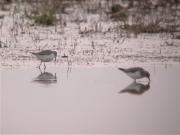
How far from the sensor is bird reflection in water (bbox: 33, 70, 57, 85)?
2.14 meters

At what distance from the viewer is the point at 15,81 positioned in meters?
2.13

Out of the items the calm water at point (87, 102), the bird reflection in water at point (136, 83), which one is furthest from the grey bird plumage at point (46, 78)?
the bird reflection in water at point (136, 83)

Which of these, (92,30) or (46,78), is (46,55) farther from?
(92,30)

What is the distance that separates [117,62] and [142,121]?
0.29 metres

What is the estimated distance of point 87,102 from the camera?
2107mm

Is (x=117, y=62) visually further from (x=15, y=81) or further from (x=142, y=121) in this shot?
(x=15, y=81)

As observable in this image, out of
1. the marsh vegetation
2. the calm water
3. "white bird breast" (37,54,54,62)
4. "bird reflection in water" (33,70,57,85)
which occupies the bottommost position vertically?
the calm water

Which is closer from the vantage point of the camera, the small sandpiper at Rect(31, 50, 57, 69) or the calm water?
the calm water

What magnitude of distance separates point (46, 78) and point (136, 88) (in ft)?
1.27

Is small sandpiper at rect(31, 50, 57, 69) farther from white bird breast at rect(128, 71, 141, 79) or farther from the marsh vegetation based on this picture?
white bird breast at rect(128, 71, 141, 79)

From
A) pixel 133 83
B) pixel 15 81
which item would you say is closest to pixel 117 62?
pixel 133 83

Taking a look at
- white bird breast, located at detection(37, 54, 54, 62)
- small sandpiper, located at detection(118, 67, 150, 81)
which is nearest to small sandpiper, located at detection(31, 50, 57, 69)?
white bird breast, located at detection(37, 54, 54, 62)

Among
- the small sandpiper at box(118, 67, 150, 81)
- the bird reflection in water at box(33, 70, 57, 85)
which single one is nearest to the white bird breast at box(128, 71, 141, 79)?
the small sandpiper at box(118, 67, 150, 81)

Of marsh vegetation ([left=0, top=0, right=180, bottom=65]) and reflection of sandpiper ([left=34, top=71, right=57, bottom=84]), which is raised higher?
marsh vegetation ([left=0, top=0, right=180, bottom=65])
